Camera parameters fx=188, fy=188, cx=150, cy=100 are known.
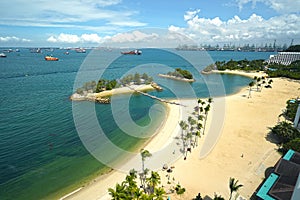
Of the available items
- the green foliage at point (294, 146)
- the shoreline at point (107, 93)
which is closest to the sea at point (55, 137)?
the shoreline at point (107, 93)

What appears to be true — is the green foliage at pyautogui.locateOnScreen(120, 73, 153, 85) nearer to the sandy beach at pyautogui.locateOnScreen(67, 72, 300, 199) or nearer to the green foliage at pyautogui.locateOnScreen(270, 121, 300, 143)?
the sandy beach at pyautogui.locateOnScreen(67, 72, 300, 199)

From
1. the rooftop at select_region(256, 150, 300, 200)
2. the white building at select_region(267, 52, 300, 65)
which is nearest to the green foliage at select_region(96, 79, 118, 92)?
the rooftop at select_region(256, 150, 300, 200)

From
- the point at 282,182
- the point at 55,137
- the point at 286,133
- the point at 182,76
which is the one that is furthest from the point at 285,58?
the point at 55,137

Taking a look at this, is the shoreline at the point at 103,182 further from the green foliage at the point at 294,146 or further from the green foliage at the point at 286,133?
the green foliage at the point at 286,133

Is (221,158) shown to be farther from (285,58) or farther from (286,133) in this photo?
(285,58)

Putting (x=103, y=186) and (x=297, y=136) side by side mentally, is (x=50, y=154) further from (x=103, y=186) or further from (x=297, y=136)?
(x=297, y=136)
